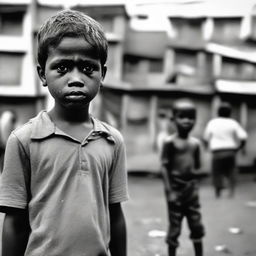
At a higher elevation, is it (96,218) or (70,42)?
(70,42)

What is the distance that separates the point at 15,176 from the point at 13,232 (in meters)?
0.19

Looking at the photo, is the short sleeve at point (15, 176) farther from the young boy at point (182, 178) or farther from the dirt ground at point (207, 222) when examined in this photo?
the dirt ground at point (207, 222)

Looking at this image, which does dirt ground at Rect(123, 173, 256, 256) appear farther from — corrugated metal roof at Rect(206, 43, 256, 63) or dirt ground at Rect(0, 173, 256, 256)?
corrugated metal roof at Rect(206, 43, 256, 63)

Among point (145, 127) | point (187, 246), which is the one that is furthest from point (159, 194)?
point (187, 246)

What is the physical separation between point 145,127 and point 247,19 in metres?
2.96

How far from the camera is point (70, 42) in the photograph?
1414mm

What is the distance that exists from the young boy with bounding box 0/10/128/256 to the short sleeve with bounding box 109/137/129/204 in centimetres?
7

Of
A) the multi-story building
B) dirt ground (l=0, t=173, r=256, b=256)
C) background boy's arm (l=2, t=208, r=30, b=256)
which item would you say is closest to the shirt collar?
background boy's arm (l=2, t=208, r=30, b=256)

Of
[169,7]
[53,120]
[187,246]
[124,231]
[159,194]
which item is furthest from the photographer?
[169,7]

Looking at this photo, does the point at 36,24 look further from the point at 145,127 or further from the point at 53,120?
the point at 53,120

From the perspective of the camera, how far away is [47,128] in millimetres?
1452

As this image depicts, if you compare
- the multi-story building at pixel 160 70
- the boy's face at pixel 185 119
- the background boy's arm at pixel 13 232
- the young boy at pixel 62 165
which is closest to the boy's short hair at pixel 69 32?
the young boy at pixel 62 165

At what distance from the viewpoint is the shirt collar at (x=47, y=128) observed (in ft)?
4.71

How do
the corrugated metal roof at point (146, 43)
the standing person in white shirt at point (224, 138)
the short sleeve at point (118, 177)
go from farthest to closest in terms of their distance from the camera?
1. the corrugated metal roof at point (146, 43)
2. the standing person in white shirt at point (224, 138)
3. the short sleeve at point (118, 177)
